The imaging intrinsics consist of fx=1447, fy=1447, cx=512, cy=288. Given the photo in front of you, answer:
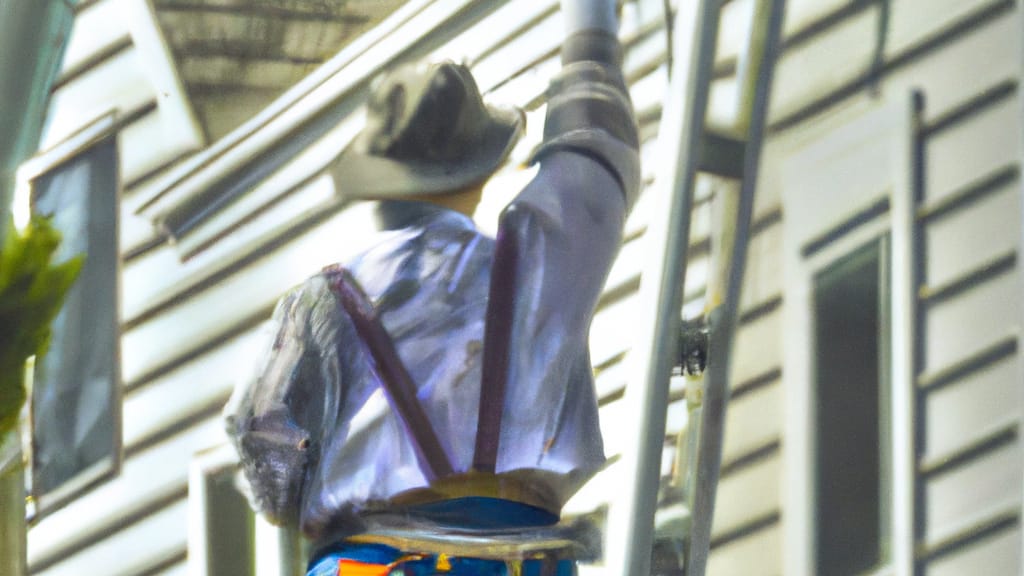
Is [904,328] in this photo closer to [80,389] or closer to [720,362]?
[720,362]

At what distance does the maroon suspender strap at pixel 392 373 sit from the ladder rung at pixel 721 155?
57cm

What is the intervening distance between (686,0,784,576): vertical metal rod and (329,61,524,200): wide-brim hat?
409 millimetres

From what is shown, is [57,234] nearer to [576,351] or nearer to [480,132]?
[480,132]

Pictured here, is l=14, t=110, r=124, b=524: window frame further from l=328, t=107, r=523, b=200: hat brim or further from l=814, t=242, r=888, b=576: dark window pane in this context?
l=814, t=242, r=888, b=576: dark window pane

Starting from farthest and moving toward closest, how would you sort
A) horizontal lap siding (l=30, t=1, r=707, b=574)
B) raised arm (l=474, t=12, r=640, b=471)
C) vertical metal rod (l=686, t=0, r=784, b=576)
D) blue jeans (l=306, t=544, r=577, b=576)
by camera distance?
vertical metal rod (l=686, t=0, r=784, b=576)
horizontal lap siding (l=30, t=1, r=707, b=574)
raised arm (l=474, t=12, r=640, b=471)
blue jeans (l=306, t=544, r=577, b=576)

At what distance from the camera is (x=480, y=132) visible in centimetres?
212

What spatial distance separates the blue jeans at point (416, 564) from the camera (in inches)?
74.4

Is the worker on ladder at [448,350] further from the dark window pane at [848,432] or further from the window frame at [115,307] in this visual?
the dark window pane at [848,432]

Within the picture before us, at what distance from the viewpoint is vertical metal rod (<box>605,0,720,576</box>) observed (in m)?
2.05

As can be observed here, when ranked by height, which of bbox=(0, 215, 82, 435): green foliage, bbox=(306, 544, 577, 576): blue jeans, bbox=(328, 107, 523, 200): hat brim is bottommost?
bbox=(306, 544, 577, 576): blue jeans

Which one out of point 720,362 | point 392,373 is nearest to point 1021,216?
point 720,362

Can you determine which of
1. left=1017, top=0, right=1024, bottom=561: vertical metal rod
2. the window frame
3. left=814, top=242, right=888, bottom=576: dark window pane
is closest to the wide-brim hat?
the window frame

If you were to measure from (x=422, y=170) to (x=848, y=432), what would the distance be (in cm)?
81

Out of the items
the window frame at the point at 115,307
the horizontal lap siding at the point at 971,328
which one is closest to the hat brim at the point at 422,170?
the window frame at the point at 115,307
